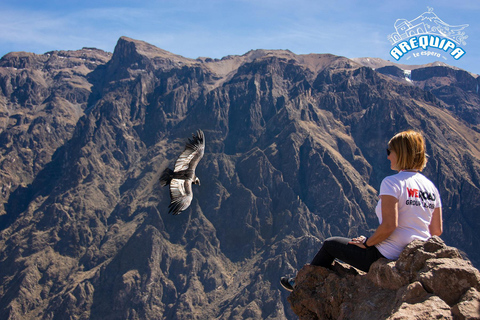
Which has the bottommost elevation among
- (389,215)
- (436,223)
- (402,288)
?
(402,288)

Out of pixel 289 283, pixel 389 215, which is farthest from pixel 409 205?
pixel 289 283

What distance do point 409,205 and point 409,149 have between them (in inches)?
57.9

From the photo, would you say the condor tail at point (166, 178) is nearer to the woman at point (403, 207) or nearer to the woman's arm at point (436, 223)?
the woman at point (403, 207)

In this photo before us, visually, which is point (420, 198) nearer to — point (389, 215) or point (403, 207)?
point (403, 207)

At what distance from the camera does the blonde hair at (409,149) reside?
12.4 m

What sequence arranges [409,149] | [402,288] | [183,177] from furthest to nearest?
1. [183,177]
2. [409,149]
3. [402,288]

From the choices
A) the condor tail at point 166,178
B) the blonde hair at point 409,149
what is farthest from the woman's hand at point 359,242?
the condor tail at point 166,178

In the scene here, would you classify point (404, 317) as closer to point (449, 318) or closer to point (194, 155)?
point (449, 318)

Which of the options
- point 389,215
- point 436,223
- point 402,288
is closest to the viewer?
point 389,215

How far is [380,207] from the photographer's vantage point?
12.5 metres

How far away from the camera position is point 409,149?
12484mm

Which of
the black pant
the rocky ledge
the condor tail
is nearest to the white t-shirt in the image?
the rocky ledge

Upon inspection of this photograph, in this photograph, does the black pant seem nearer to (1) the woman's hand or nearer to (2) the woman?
(2) the woman

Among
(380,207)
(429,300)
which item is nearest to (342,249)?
(380,207)
